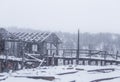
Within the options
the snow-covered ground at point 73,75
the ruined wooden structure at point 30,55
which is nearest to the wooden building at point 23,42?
the ruined wooden structure at point 30,55

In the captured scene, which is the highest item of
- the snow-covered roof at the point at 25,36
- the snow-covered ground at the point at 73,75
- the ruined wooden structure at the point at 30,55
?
the snow-covered roof at the point at 25,36

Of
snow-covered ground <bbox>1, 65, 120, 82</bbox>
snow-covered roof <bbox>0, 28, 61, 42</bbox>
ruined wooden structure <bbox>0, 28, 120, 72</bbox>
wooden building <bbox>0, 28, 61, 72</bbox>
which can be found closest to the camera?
snow-covered ground <bbox>1, 65, 120, 82</bbox>

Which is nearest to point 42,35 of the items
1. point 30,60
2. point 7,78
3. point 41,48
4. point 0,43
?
point 41,48

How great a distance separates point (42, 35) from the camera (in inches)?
1293

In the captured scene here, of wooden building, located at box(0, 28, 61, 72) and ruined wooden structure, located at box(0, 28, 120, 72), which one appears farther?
wooden building, located at box(0, 28, 61, 72)

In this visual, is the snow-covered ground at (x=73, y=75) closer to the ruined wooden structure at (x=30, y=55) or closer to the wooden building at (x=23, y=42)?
the ruined wooden structure at (x=30, y=55)

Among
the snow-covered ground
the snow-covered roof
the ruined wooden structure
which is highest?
the snow-covered roof

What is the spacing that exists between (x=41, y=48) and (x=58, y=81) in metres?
14.1

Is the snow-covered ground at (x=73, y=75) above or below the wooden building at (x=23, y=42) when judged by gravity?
below

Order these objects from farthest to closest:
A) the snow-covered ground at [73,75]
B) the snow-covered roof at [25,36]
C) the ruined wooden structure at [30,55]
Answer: the snow-covered roof at [25,36], the ruined wooden structure at [30,55], the snow-covered ground at [73,75]

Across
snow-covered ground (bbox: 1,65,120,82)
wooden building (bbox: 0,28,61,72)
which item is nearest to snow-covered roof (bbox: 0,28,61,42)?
wooden building (bbox: 0,28,61,72)

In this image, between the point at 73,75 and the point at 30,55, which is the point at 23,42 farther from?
the point at 73,75

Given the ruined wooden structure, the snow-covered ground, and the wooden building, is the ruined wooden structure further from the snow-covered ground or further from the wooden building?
the snow-covered ground

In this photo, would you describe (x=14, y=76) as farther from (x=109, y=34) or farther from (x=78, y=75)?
(x=109, y=34)
